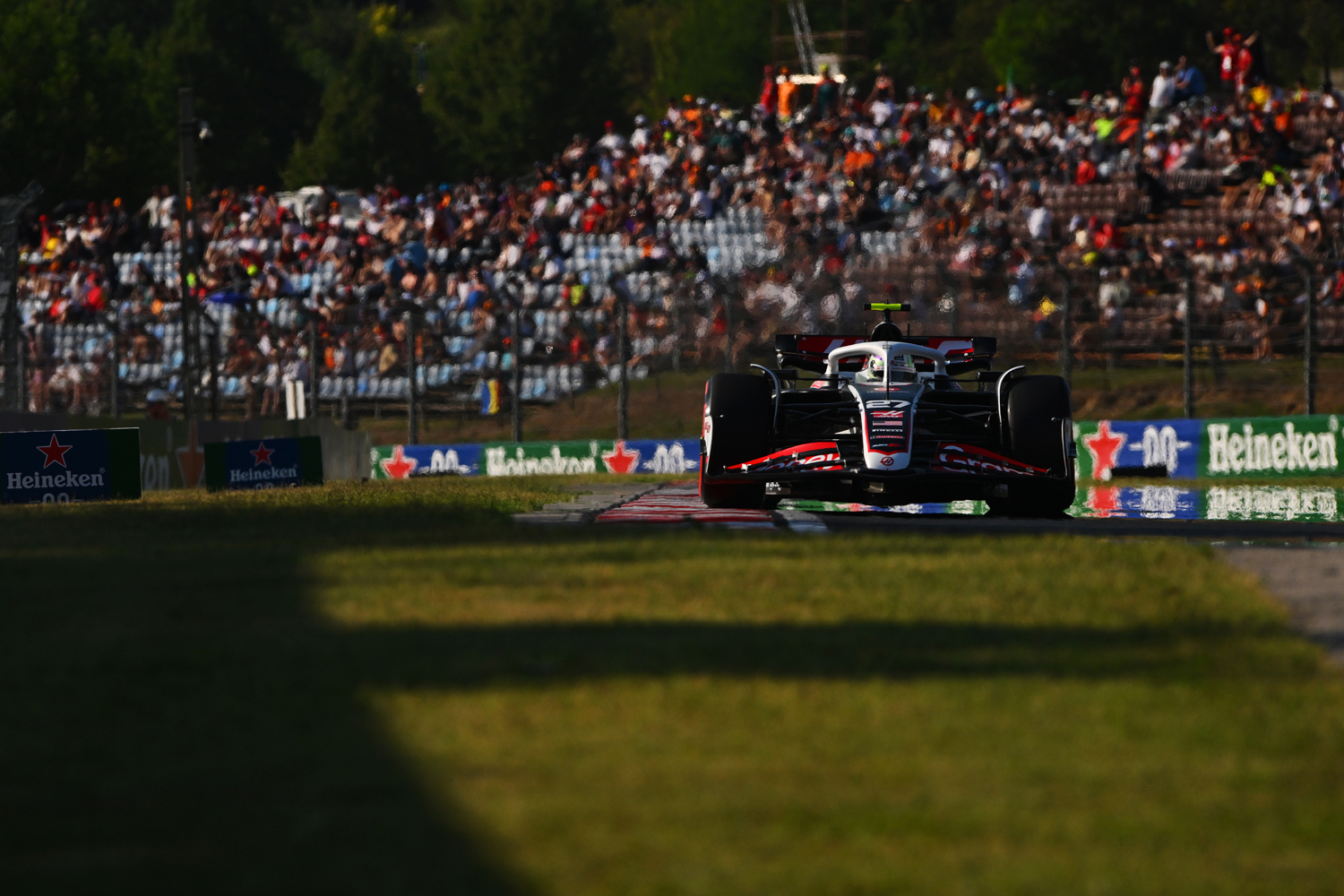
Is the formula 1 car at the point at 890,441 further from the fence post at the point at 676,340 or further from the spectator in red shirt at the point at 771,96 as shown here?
the spectator in red shirt at the point at 771,96

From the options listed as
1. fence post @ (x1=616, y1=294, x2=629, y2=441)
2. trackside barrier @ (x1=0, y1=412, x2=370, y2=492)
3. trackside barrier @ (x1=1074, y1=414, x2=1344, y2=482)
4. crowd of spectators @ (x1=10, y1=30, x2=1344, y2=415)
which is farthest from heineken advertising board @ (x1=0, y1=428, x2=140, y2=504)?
trackside barrier @ (x1=1074, y1=414, x2=1344, y2=482)

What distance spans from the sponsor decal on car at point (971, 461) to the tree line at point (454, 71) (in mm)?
37527

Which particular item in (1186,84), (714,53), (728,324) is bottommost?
(728,324)

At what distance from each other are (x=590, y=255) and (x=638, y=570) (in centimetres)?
2149

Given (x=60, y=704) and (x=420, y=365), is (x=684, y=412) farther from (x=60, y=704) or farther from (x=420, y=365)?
(x=60, y=704)

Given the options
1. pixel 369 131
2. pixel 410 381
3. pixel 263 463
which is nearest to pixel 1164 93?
pixel 410 381

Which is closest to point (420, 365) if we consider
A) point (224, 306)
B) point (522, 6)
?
point (224, 306)

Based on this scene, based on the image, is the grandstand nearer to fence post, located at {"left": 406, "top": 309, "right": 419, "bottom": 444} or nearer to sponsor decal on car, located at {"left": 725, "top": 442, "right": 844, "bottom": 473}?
fence post, located at {"left": 406, "top": 309, "right": 419, "bottom": 444}

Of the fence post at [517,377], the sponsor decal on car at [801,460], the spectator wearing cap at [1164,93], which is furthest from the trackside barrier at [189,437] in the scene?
the spectator wearing cap at [1164,93]

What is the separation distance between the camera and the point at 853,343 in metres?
12.2

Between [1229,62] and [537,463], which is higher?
[1229,62]

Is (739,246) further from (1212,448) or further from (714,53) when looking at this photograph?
(714,53)

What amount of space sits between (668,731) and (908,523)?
614 centimetres

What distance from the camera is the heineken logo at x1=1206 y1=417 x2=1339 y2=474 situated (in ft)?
58.0
